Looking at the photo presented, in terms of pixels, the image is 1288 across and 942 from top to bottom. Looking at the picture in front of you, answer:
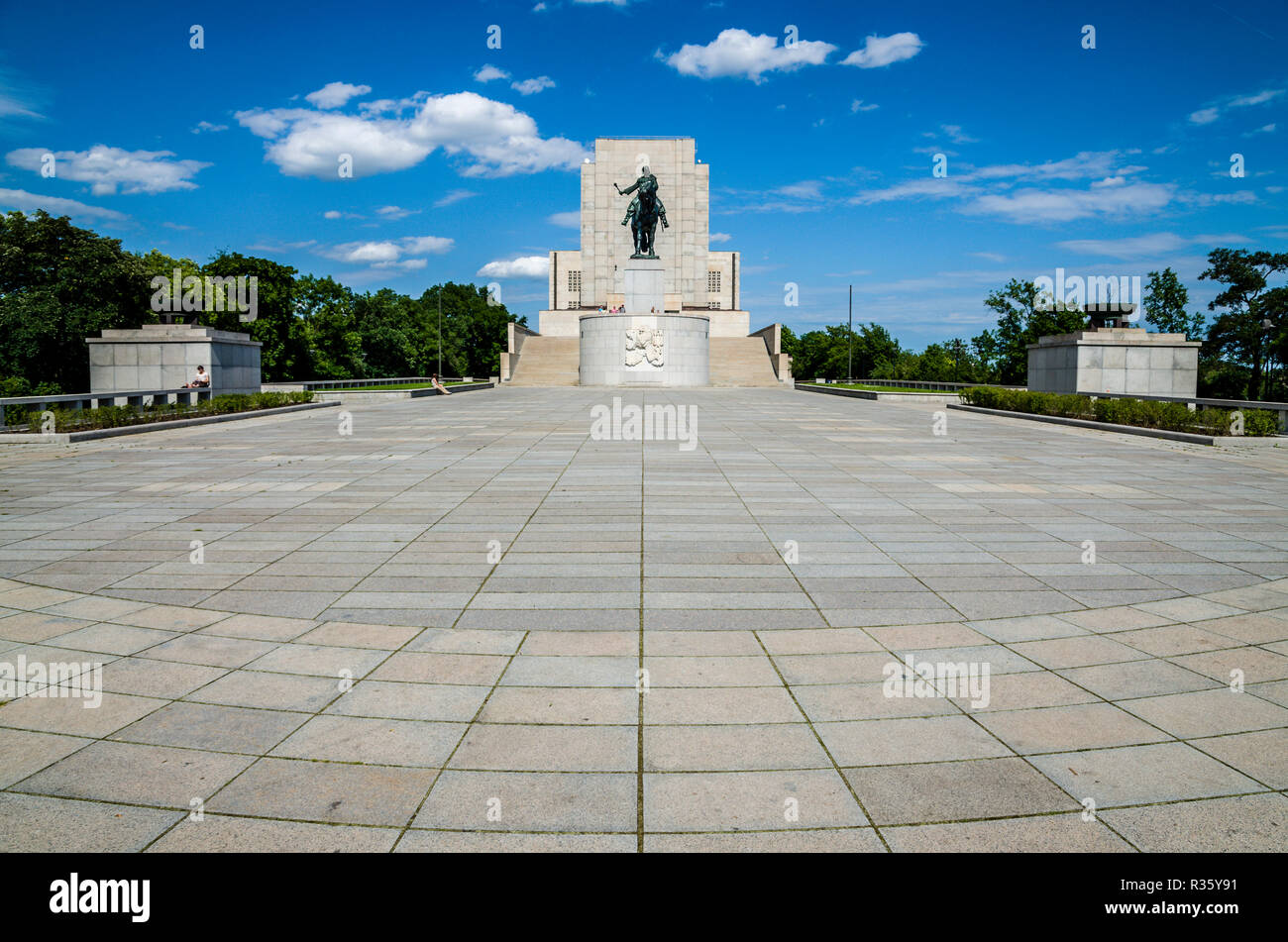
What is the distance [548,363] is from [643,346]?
1367 cm

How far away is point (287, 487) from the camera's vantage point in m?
12.1

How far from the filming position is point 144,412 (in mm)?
21438

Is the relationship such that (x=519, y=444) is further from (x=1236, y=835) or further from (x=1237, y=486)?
(x=1236, y=835)

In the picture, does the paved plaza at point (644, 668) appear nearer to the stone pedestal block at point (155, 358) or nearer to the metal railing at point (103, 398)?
the metal railing at point (103, 398)

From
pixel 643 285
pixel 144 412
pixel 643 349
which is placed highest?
pixel 643 285

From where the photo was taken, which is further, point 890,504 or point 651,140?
point 651,140

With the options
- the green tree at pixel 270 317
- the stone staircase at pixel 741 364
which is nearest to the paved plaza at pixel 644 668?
the stone staircase at pixel 741 364

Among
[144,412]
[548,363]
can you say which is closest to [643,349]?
[548,363]

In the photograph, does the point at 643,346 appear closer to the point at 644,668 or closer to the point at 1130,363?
the point at 1130,363

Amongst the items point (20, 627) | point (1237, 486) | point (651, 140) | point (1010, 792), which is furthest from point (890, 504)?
point (651, 140)

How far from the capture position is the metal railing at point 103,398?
19.2 meters
